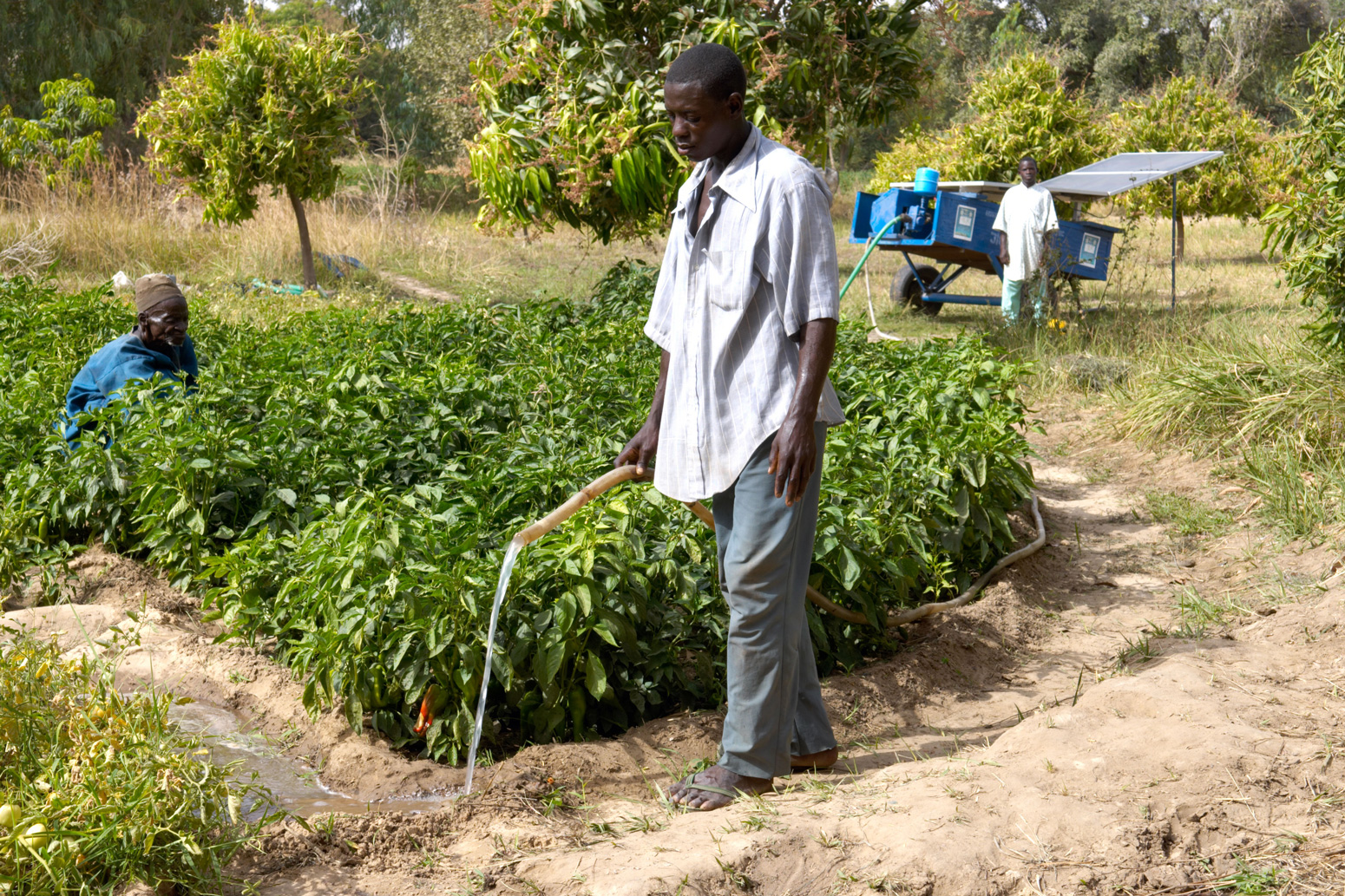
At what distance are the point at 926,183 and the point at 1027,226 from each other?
1.55 meters

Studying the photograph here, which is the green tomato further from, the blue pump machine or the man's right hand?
the blue pump machine

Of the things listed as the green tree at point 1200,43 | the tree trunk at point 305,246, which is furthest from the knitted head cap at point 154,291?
the green tree at point 1200,43

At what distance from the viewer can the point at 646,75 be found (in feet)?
28.2

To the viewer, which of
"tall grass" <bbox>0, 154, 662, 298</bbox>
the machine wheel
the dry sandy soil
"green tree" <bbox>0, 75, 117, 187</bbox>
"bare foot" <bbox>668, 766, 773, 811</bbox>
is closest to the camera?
the dry sandy soil

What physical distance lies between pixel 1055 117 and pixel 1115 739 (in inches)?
582

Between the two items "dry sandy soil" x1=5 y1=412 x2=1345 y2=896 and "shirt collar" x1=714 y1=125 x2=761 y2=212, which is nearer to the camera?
"dry sandy soil" x1=5 y1=412 x2=1345 y2=896

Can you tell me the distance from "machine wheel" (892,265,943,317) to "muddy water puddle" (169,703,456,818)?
11.0 metres

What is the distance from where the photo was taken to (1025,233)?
400 inches

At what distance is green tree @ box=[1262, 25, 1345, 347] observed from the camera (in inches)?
218

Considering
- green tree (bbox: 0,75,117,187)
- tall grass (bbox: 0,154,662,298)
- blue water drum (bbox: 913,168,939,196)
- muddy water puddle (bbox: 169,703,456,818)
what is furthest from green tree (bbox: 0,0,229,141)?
muddy water puddle (bbox: 169,703,456,818)

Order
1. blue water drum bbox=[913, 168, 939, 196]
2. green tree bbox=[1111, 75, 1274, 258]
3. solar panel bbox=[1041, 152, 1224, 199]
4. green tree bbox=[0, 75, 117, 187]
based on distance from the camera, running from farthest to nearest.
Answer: green tree bbox=[1111, 75, 1274, 258]
green tree bbox=[0, 75, 117, 187]
blue water drum bbox=[913, 168, 939, 196]
solar panel bbox=[1041, 152, 1224, 199]

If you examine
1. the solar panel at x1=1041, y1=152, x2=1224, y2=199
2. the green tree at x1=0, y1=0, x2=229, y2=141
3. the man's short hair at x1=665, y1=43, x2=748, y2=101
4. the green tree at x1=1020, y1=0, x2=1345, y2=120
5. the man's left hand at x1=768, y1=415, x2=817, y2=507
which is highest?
the green tree at x1=1020, y1=0, x2=1345, y2=120

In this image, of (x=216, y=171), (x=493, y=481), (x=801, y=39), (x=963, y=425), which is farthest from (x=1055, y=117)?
(x=493, y=481)

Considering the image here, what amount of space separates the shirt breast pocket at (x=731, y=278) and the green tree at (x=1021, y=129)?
44.7 ft
